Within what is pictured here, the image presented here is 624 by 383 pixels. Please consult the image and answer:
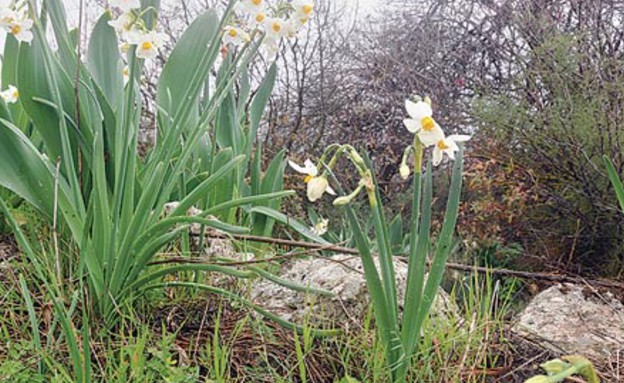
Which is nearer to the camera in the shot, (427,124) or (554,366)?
(554,366)

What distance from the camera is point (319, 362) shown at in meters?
0.99

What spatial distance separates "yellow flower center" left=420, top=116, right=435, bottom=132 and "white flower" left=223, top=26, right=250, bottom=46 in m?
0.56

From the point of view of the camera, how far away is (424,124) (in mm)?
812

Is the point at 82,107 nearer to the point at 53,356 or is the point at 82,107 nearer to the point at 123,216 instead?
the point at 123,216

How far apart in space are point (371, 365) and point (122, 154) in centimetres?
57

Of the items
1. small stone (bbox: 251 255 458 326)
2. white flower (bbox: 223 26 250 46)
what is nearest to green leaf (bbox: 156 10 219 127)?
white flower (bbox: 223 26 250 46)

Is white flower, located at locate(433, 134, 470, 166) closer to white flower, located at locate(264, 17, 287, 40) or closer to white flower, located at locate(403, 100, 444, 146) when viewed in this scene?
white flower, located at locate(403, 100, 444, 146)

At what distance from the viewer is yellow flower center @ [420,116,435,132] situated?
2.65 ft

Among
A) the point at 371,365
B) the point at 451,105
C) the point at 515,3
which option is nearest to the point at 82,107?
the point at 371,365

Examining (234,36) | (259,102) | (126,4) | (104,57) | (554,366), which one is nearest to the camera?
(554,366)

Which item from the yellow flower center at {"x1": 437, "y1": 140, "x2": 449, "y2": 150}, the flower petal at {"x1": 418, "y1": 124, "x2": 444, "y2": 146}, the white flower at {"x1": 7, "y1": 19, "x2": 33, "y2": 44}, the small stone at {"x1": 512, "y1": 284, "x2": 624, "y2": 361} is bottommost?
the small stone at {"x1": 512, "y1": 284, "x2": 624, "y2": 361}

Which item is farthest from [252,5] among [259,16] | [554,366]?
[554,366]

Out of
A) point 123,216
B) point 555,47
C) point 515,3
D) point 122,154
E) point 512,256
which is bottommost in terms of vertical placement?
point 512,256

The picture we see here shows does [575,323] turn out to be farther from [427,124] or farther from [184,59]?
[184,59]
